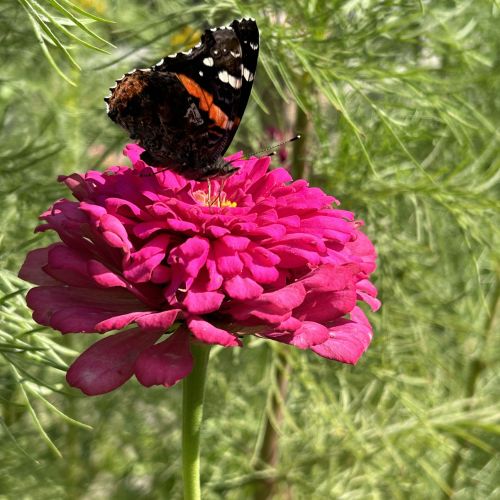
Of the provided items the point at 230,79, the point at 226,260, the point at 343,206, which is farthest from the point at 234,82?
the point at 343,206

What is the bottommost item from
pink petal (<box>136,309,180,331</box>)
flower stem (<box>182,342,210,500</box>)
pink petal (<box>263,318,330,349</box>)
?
flower stem (<box>182,342,210,500</box>)

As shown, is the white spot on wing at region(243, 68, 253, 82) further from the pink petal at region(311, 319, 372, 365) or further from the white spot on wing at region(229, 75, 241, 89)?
the pink petal at region(311, 319, 372, 365)

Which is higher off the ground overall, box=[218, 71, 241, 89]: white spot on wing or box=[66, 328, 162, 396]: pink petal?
box=[218, 71, 241, 89]: white spot on wing

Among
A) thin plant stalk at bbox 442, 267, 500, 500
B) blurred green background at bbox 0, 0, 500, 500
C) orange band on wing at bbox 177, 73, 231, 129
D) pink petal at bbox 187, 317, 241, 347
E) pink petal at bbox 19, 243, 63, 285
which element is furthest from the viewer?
thin plant stalk at bbox 442, 267, 500, 500

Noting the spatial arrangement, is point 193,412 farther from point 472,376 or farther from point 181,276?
point 472,376

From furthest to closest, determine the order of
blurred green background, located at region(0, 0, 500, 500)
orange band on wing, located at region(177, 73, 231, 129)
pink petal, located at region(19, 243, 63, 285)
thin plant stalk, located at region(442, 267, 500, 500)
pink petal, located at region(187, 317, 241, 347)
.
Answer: thin plant stalk, located at region(442, 267, 500, 500) → blurred green background, located at region(0, 0, 500, 500) → orange band on wing, located at region(177, 73, 231, 129) → pink petal, located at region(19, 243, 63, 285) → pink petal, located at region(187, 317, 241, 347)

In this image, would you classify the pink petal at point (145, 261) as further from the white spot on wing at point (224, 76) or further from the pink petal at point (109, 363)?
the white spot on wing at point (224, 76)

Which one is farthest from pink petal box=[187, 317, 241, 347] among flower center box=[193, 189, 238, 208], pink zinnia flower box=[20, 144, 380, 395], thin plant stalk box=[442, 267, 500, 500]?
thin plant stalk box=[442, 267, 500, 500]

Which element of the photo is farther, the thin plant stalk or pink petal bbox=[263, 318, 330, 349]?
the thin plant stalk
